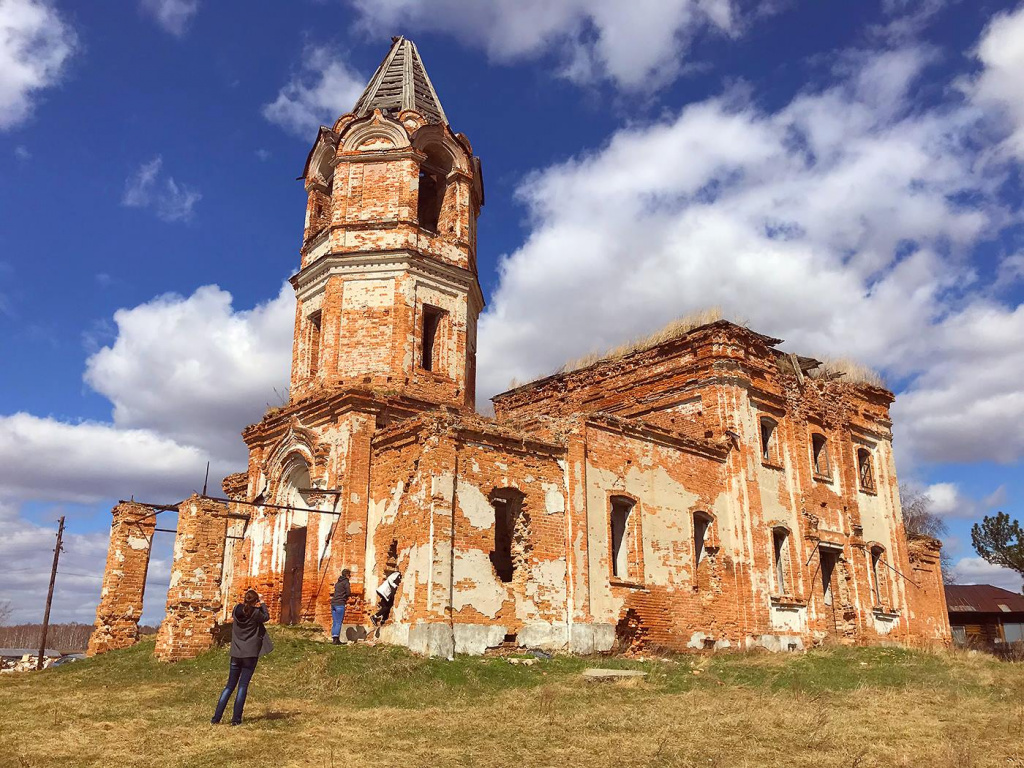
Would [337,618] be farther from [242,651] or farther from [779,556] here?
[779,556]

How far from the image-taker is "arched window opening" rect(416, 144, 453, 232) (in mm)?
22031

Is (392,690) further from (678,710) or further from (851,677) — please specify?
(851,677)

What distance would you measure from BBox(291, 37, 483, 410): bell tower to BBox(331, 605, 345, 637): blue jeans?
198 inches

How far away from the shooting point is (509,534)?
56.8ft

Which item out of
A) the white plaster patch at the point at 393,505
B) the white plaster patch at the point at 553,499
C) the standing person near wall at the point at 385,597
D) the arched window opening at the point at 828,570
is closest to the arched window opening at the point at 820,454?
the arched window opening at the point at 828,570

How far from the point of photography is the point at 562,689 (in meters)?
12.8

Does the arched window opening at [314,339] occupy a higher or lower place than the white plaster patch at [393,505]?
higher

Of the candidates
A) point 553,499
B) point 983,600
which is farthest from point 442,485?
point 983,600

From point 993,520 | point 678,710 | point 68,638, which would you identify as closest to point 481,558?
point 678,710

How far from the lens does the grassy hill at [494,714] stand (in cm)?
851

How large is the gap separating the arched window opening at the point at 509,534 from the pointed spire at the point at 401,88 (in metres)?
10.3

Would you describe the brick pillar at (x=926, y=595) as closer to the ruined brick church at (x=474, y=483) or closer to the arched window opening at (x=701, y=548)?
the ruined brick church at (x=474, y=483)

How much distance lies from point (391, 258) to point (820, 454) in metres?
13.7

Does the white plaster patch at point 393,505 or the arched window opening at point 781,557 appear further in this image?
the arched window opening at point 781,557
